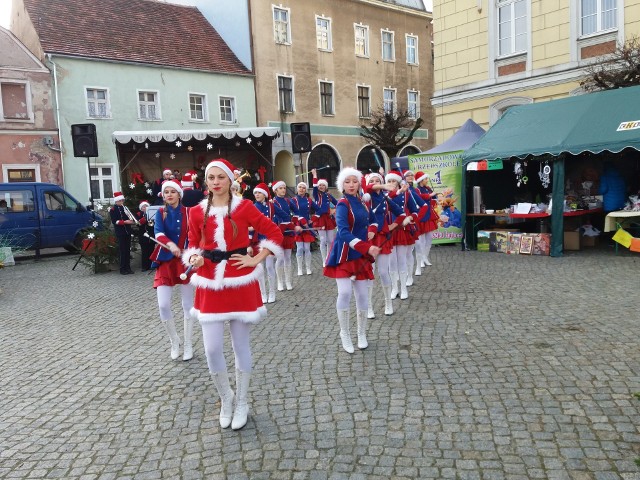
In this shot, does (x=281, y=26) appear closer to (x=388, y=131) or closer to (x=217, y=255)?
(x=388, y=131)

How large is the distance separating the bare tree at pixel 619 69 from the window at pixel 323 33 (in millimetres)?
18416

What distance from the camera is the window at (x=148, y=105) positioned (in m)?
24.3

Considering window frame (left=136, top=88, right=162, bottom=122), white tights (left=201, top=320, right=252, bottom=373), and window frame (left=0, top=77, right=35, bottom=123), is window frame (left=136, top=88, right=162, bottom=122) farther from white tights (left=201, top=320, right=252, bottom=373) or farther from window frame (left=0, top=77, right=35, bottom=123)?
white tights (left=201, top=320, right=252, bottom=373)

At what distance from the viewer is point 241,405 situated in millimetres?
4027

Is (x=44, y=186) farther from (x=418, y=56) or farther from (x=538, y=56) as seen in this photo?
(x=418, y=56)

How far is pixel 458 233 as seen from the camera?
45.8 ft

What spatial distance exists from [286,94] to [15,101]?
12.9 meters

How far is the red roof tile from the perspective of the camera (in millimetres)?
23016

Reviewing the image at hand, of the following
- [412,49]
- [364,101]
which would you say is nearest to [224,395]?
[364,101]

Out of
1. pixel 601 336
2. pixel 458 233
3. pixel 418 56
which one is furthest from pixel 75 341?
pixel 418 56

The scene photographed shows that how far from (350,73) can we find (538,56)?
16428 mm

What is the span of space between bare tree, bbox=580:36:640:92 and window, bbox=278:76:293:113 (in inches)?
672

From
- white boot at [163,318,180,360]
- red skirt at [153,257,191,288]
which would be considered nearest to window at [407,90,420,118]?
red skirt at [153,257,191,288]

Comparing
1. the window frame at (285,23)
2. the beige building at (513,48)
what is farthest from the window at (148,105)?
the beige building at (513,48)
